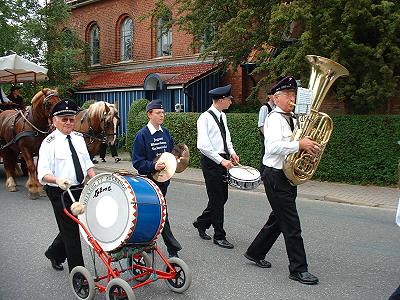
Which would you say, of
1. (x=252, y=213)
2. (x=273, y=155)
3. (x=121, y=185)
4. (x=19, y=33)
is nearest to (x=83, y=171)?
(x=121, y=185)

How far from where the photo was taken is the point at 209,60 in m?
20.1

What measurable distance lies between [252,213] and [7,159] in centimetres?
604

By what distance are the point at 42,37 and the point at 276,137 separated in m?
19.3

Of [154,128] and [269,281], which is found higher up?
[154,128]

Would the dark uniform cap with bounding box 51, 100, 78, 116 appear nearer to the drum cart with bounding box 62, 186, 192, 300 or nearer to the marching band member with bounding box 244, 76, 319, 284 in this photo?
the drum cart with bounding box 62, 186, 192, 300

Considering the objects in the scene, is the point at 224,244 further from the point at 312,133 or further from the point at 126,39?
the point at 126,39

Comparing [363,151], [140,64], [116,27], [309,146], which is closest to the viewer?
[309,146]

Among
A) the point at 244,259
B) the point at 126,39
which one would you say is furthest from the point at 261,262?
the point at 126,39

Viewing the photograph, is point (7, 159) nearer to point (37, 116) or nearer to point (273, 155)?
point (37, 116)

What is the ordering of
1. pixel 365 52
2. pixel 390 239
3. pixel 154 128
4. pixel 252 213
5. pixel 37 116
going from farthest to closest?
pixel 365 52, pixel 37 116, pixel 252 213, pixel 390 239, pixel 154 128

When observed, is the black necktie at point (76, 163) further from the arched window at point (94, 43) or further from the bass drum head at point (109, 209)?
the arched window at point (94, 43)

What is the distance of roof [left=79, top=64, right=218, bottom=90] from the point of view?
1923 cm

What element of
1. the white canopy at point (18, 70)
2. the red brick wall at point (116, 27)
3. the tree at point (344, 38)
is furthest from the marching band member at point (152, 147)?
the red brick wall at point (116, 27)

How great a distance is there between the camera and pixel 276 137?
4965 mm
